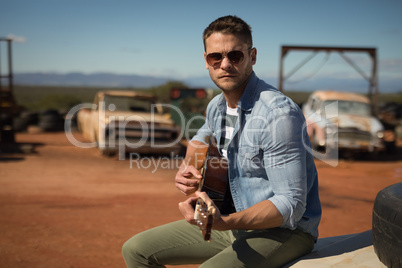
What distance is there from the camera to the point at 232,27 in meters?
2.14

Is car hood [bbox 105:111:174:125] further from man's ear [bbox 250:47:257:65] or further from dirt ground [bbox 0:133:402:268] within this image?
man's ear [bbox 250:47:257:65]

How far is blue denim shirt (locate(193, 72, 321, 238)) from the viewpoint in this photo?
1.87 meters

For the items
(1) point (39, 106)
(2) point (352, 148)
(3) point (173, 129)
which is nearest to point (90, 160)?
(3) point (173, 129)

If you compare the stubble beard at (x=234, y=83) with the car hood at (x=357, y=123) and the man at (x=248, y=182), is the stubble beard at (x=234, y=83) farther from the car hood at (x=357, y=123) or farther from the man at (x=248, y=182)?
the car hood at (x=357, y=123)

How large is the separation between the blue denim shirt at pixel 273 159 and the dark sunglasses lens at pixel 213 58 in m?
0.22

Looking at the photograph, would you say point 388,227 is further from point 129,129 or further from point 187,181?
point 129,129

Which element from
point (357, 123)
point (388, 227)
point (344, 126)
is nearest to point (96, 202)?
point (388, 227)

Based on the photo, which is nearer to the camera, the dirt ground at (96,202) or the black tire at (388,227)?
A: the black tire at (388,227)

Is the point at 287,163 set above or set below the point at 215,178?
above

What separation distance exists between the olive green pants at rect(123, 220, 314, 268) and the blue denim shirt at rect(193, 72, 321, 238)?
120mm

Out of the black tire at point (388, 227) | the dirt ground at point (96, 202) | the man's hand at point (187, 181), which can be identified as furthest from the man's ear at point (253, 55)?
the dirt ground at point (96, 202)

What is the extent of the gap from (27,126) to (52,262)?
1481cm

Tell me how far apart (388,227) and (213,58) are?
4.23 feet

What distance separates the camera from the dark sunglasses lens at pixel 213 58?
2219mm
